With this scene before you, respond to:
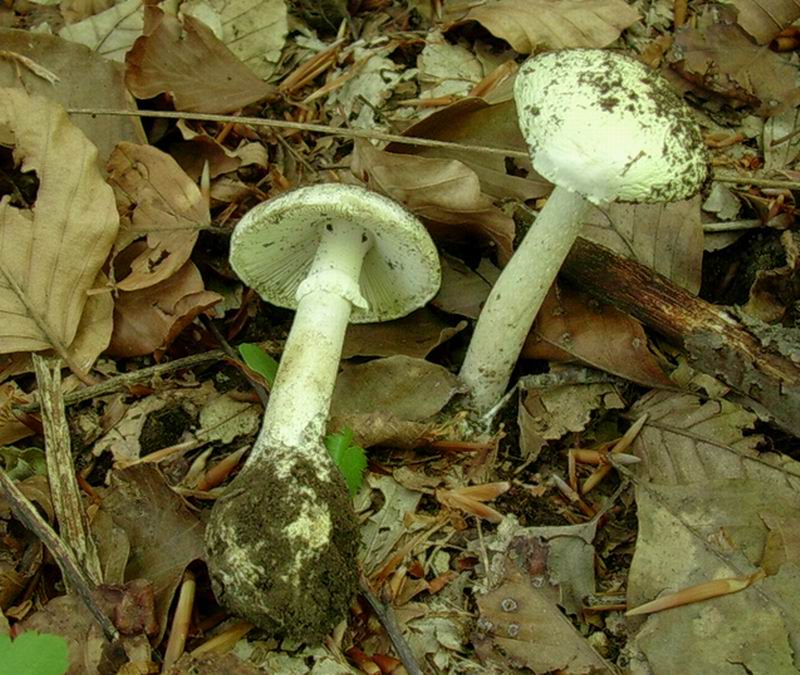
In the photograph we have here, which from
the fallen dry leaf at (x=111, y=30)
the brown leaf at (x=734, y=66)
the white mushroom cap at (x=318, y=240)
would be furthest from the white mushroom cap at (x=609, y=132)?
the fallen dry leaf at (x=111, y=30)

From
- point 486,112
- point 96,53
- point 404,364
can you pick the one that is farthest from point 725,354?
point 96,53

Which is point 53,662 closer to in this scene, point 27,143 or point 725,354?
point 27,143

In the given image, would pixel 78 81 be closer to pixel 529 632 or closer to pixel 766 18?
pixel 529 632

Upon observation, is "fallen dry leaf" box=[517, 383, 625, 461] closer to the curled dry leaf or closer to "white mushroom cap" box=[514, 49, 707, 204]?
"white mushroom cap" box=[514, 49, 707, 204]

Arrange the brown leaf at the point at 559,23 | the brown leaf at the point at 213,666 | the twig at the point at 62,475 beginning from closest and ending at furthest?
the brown leaf at the point at 213,666 < the twig at the point at 62,475 < the brown leaf at the point at 559,23

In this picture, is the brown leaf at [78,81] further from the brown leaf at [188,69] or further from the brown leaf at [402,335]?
the brown leaf at [402,335]

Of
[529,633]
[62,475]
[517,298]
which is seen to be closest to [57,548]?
[62,475]
